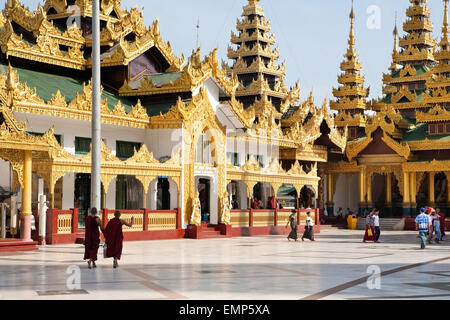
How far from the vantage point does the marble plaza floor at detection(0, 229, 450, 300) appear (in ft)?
40.7

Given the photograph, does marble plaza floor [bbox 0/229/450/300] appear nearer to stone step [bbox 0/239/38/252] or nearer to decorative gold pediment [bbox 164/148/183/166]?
stone step [bbox 0/239/38/252]

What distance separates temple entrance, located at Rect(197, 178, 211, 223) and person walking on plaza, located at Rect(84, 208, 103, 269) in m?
15.9

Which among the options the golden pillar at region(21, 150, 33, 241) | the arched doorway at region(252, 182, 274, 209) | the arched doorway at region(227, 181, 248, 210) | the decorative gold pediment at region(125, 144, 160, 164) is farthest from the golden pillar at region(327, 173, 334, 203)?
the golden pillar at region(21, 150, 33, 241)

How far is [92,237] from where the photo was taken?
1700 centimetres

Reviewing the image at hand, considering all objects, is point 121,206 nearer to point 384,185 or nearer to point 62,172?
point 62,172

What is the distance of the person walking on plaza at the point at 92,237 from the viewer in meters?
16.8

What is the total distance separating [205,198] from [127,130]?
6.05m

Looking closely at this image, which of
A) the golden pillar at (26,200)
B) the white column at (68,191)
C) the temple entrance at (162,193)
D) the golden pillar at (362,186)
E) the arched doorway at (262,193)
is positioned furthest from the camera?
the golden pillar at (362,186)

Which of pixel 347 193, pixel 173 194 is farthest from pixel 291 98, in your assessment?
pixel 173 194

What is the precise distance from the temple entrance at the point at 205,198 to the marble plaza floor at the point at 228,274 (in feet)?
31.8

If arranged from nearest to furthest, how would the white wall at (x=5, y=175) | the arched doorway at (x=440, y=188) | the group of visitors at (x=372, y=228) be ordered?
the white wall at (x=5, y=175)
the group of visitors at (x=372, y=228)
the arched doorway at (x=440, y=188)

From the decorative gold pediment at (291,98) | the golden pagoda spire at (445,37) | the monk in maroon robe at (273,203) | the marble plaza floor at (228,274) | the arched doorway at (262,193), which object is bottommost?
the marble plaza floor at (228,274)

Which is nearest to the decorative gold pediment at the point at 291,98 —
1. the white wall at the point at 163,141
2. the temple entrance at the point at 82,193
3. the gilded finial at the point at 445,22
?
the gilded finial at the point at 445,22

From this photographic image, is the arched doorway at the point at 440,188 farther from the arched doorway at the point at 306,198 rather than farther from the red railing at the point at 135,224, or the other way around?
the red railing at the point at 135,224
